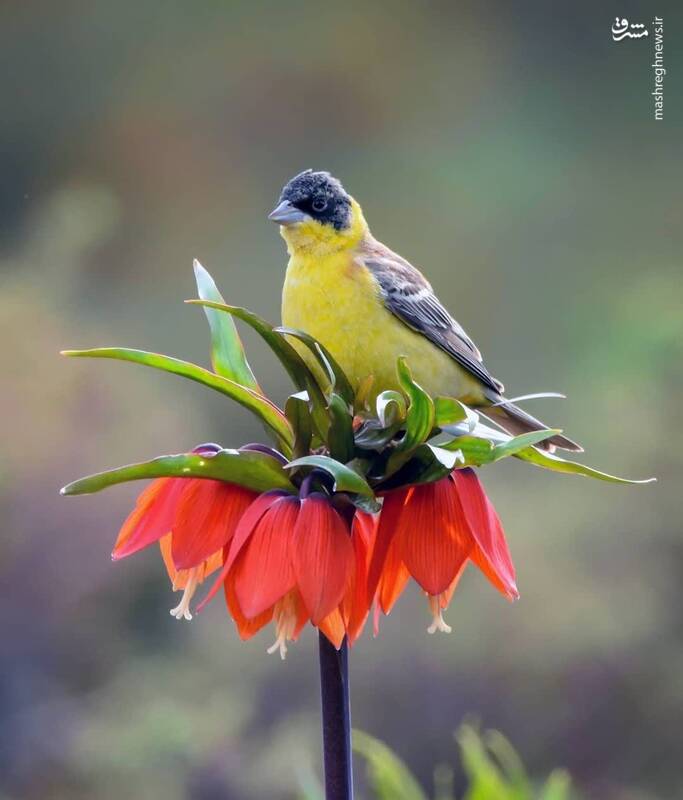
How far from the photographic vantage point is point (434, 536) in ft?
2.91

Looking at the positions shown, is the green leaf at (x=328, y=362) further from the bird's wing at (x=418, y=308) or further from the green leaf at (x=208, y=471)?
the bird's wing at (x=418, y=308)

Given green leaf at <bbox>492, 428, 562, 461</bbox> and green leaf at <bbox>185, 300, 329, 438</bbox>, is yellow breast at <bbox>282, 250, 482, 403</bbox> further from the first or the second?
green leaf at <bbox>492, 428, 562, 461</bbox>

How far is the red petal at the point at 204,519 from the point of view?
883mm

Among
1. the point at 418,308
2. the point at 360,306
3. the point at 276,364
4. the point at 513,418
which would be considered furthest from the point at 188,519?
the point at 276,364

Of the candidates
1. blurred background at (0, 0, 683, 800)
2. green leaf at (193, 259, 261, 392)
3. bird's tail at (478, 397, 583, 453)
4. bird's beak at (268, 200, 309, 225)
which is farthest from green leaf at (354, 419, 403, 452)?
blurred background at (0, 0, 683, 800)

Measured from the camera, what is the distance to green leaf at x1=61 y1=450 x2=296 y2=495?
0.81 metres

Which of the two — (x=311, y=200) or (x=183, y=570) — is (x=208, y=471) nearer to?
(x=183, y=570)

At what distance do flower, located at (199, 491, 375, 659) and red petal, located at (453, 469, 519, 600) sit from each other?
83 mm

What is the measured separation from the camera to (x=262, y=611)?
85cm

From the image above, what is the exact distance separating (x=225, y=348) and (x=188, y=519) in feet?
0.49

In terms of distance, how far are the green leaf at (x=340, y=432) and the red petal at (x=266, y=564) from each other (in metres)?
0.06

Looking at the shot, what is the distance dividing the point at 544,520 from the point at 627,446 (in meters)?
0.27

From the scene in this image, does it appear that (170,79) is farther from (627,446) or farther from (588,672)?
(588,672)

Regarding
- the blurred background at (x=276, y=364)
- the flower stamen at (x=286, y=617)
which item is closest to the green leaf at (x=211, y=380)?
the flower stamen at (x=286, y=617)
